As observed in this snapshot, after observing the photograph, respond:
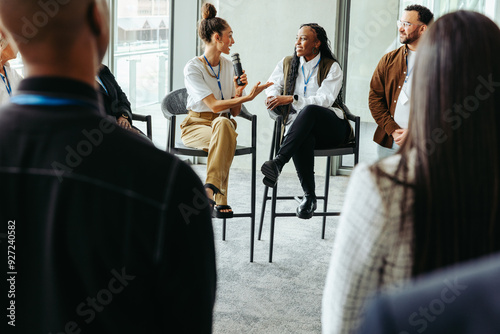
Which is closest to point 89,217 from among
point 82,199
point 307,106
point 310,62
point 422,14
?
point 82,199

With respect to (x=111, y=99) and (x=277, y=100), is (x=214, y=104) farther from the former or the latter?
(x=111, y=99)

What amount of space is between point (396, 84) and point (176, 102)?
136 centimetres

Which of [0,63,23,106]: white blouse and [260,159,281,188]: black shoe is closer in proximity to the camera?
[0,63,23,106]: white blouse

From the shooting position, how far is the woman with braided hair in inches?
137

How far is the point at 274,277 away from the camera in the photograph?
10.9 ft

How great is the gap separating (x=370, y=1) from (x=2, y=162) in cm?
509

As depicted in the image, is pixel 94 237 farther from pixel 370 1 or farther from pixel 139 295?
pixel 370 1

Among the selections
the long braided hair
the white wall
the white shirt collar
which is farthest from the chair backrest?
the white wall

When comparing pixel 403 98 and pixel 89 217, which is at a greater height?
pixel 403 98

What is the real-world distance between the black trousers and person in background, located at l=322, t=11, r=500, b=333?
2.42 m

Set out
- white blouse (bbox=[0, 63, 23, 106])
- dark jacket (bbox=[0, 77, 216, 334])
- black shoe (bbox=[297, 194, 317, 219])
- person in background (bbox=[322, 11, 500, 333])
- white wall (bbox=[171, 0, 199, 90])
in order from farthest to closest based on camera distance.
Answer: white wall (bbox=[171, 0, 199, 90]) → black shoe (bbox=[297, 194, 317, 219]) → white blouse (bbox=[0, 63, 23, 106]) → person in background (bbox=[322, 11, 500, 333]) → dark jacket (bbox=[0, 77, 216, 334])

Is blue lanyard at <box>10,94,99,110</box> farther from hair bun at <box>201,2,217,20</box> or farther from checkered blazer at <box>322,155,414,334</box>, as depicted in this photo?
hair bun at <box>201,2,217,20</box>

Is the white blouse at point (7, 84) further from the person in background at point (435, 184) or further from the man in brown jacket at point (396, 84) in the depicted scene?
the person in background at point (435, 184)

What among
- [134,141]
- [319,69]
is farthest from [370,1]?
[134,141]
